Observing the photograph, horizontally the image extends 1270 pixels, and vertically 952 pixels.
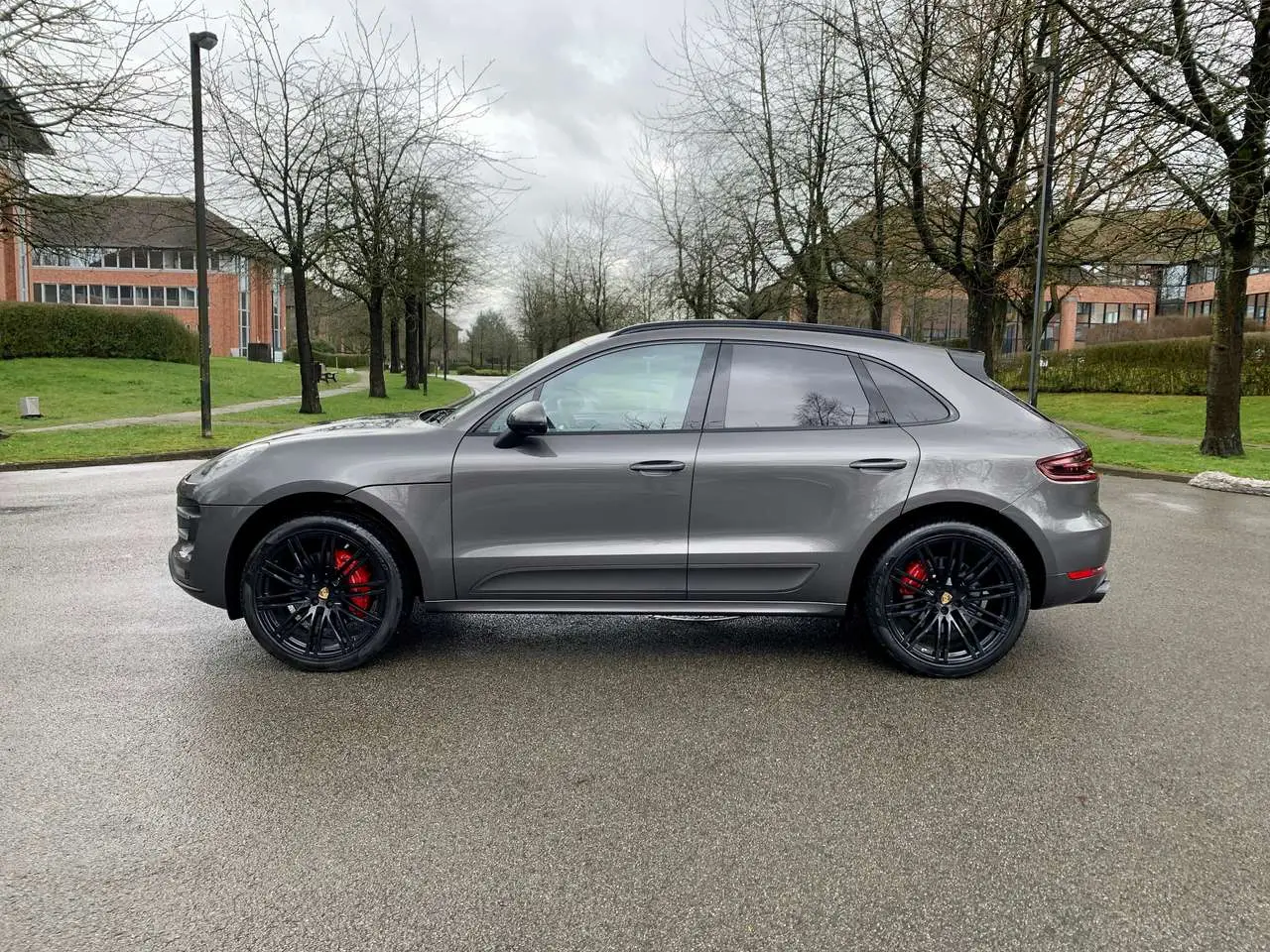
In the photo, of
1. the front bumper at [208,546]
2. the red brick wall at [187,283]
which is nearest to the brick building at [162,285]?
the red brick wall at [187,283]

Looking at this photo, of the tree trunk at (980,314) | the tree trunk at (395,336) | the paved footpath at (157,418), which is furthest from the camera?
the tree trunk at (395,336)

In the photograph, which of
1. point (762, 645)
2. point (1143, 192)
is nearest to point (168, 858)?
point (762, 645)

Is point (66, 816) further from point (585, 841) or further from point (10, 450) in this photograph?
point (10, 450)

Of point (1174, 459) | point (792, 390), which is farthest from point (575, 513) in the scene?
point (1174, 459)

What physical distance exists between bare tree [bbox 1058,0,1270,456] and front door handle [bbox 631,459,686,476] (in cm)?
1084

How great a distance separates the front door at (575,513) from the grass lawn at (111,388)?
17306 mm

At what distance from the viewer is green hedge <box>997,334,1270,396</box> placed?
2731 cm

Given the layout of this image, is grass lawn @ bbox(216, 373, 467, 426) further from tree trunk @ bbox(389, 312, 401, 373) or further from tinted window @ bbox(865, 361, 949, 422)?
tinted window @ bbox(865, 361, 949, 422)

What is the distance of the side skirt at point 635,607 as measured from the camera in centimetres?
405

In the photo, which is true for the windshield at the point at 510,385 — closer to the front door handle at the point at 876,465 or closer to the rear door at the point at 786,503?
the rear door at the point at 786,503

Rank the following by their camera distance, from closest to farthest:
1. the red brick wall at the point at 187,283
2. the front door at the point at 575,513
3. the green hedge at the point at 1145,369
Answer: the front door at the point at 575,513 → the green hedge at the point at 1145,369 → the red brick wall at the point at 187,283

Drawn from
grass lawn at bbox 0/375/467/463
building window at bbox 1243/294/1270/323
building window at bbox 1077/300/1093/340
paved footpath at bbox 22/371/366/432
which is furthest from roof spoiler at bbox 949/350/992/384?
building window at bbox 1077/300/1093/340

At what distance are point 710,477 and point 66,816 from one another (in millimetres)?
2748

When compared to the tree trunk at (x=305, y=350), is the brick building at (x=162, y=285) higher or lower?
higher
